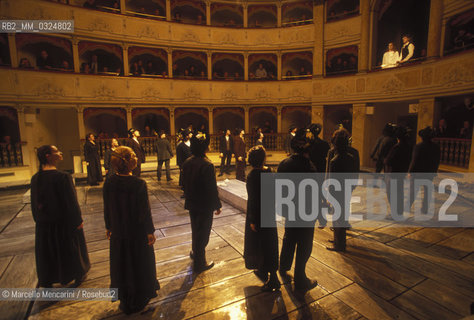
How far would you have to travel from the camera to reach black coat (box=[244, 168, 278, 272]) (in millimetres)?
2881

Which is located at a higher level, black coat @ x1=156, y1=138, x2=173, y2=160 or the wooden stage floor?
black coat @ x1=156, y1=138, x2=173, y2=160

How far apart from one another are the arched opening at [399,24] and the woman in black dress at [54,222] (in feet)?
42.3

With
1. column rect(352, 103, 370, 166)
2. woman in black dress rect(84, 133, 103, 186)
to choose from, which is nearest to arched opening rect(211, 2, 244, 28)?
column rect(352, 103, 370, 166)

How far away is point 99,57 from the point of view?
48.2 ft

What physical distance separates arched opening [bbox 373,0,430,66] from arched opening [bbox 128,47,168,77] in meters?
10.6

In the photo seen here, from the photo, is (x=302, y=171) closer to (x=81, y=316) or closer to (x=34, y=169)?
(x=81, y=316)

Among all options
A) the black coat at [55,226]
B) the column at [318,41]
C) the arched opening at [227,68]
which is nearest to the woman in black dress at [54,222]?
the black coat at [55,226]

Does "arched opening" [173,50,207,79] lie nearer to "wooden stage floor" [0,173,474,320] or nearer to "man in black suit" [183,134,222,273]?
"wooden stage floor" [0,173,474,320]

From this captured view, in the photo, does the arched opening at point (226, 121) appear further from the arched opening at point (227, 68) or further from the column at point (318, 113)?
the column at point (318, 113)

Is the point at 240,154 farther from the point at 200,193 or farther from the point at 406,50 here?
the point at 406,50

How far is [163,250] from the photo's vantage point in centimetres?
401

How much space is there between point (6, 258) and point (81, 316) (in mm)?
2127

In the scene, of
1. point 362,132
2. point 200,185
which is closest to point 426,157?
point 200,185

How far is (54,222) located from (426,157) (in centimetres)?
584
